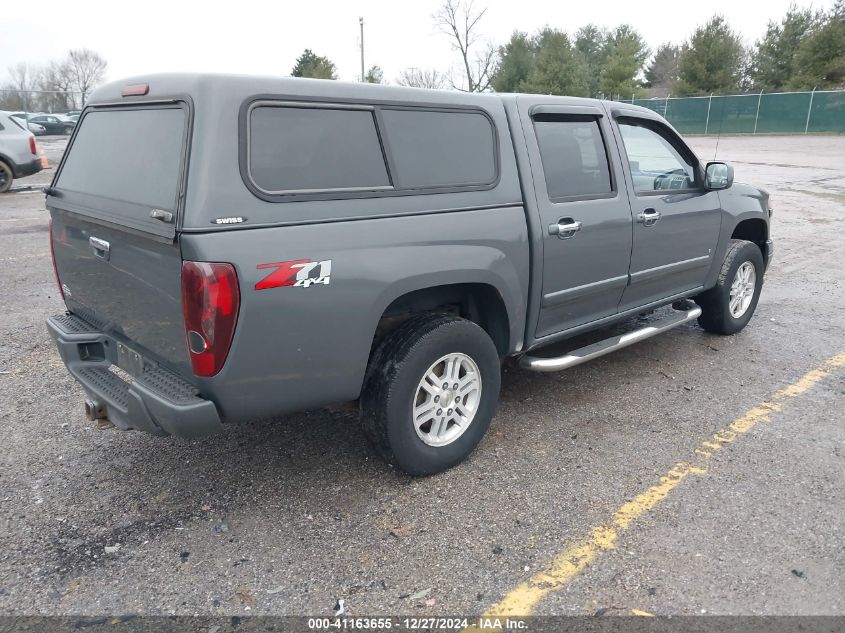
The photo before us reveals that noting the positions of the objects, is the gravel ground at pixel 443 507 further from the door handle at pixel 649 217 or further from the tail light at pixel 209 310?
the door handle at pixel 649 217

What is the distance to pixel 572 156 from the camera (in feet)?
12.8

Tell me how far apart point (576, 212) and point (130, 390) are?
2.50 metres

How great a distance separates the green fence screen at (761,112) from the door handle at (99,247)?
104 ft

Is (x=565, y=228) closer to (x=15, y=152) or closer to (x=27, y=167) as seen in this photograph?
(x=15, y=152)

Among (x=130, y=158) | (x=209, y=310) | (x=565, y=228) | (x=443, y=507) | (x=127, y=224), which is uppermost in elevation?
(x=130, y=158)

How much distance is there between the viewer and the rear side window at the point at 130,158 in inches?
106

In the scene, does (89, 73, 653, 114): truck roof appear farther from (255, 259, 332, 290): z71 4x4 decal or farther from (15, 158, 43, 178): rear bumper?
(15, 158, 43, 178): rear bumper

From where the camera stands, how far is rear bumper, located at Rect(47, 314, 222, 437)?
8.59ft

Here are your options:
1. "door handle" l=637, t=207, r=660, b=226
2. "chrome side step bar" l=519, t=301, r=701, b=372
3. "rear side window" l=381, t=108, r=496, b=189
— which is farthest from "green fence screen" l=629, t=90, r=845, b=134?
"rear side window" l=381, t=108, r=496, b=189

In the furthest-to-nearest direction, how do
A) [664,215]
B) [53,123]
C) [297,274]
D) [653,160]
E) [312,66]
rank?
1. [312,66]
2. [53,123]
3. [653,160]
4. [664,215]
5. [297,274]

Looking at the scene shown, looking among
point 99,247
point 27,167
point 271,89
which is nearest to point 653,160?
point 271,89

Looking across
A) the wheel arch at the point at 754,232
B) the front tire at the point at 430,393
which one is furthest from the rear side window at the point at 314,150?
the wheel arch at the point at 754,232

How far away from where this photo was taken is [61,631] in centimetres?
238

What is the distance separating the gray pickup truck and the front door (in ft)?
0.24
